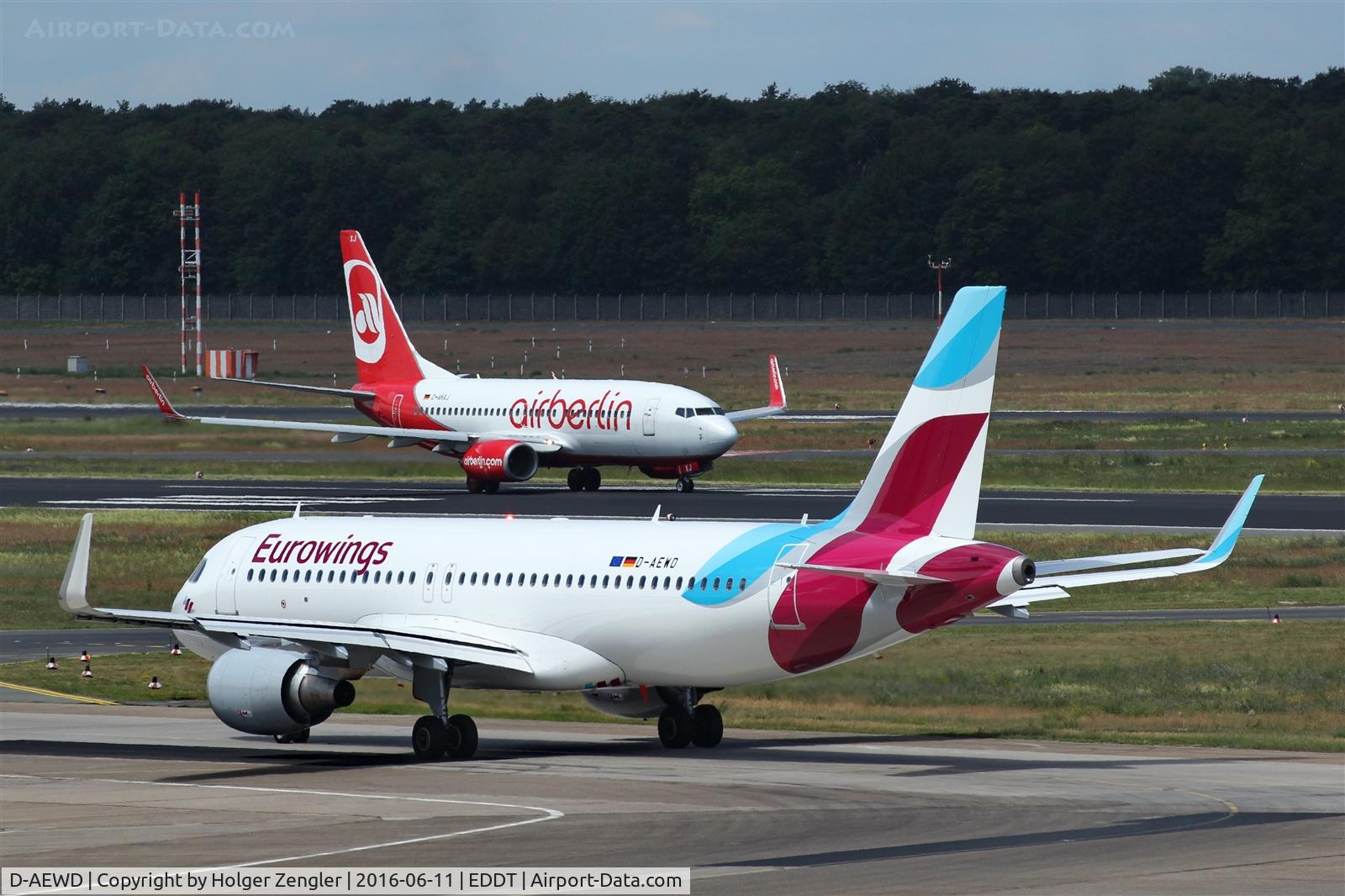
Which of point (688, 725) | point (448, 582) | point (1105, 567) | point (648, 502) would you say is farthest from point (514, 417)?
point (1105, 567)

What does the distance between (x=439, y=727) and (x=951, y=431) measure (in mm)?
9769

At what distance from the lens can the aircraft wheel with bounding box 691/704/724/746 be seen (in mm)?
35500

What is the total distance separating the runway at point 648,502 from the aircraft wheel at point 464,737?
116ft

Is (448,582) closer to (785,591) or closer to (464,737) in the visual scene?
(464,737)

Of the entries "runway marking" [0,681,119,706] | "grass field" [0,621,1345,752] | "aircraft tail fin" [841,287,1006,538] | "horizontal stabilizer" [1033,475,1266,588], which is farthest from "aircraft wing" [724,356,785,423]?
"aircraft tail fin" [841,287,1006,538]

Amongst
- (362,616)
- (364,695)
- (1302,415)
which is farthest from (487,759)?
(1302,415)

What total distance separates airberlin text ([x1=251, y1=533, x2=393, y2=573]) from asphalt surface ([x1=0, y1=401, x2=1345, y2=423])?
7909 centimetres

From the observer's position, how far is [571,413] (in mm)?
85125

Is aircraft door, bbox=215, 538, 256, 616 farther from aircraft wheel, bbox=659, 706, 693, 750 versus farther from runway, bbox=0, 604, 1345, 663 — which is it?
runway, bbox=0, 604, 1345, 663

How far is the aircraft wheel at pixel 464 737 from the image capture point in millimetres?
34125

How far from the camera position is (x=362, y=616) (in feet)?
119

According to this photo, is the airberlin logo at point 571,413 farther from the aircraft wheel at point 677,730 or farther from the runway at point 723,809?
the aircraft wheel at point 677,730

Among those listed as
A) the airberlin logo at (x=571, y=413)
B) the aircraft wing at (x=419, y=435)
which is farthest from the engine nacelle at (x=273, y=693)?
the aircraft wing at (x=419, y=435)

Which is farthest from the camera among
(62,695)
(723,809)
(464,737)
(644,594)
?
(62,695)
